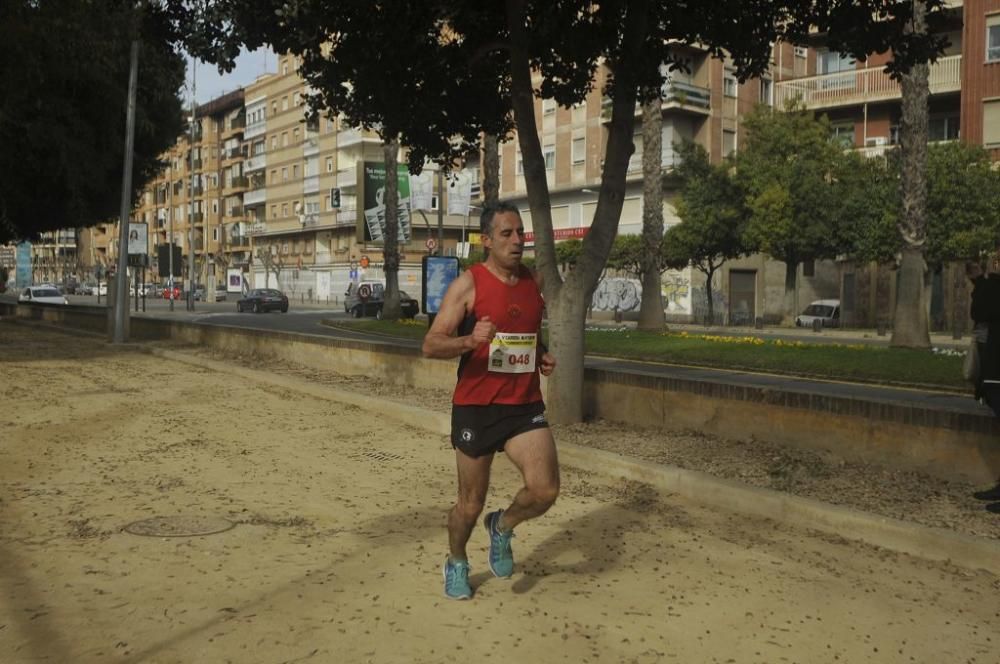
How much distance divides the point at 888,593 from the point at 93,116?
25336 millimetres

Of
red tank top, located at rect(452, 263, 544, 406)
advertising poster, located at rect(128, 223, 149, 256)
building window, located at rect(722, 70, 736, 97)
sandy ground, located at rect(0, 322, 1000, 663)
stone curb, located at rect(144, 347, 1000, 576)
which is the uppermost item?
building window, located at rect(722, 70, 736, 97)

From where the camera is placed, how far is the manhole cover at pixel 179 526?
5645 millimetres

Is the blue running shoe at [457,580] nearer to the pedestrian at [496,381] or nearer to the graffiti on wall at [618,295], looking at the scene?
the pedestrian at [496,381]

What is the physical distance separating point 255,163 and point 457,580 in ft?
300

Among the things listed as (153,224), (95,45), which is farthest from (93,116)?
(153,224)

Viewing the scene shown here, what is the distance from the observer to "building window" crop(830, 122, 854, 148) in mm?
42156

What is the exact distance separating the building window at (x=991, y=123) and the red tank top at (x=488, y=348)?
123ft

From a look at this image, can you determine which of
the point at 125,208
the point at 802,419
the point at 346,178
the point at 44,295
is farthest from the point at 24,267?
the point at 802,419

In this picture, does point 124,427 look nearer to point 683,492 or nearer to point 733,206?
point 683,492

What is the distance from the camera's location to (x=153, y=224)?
366 ft

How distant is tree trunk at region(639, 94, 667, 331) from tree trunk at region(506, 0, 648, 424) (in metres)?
14.6

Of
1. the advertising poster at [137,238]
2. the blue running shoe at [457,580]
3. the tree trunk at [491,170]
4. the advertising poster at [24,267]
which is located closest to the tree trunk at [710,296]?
the tree trunk at [491,170]

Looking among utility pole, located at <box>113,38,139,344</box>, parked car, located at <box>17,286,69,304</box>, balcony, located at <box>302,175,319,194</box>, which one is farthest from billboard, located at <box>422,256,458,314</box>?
balcony, located at <box>302,175,319,194</box>

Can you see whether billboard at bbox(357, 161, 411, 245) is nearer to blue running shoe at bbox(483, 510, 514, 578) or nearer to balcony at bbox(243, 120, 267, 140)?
balcony at bbox(243, 120, 267, 140)
